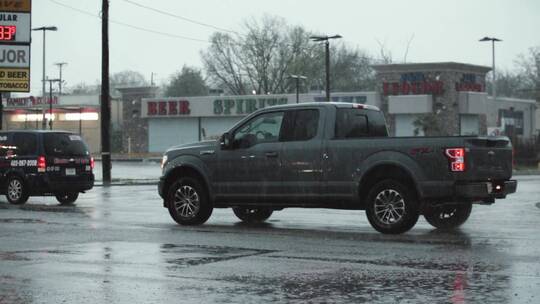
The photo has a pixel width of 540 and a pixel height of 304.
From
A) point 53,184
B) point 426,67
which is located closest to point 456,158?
point 53,184

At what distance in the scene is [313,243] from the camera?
12.5m

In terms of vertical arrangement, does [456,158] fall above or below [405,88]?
below

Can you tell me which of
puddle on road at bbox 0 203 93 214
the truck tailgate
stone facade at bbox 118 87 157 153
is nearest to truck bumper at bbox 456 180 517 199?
the truck tailgate

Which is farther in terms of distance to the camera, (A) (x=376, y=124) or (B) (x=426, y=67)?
(B) (x=426, y=67)

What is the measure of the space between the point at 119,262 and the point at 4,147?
12.2 m

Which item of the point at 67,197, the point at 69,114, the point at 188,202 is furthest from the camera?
the point at 69,114

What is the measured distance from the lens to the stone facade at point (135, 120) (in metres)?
78.5

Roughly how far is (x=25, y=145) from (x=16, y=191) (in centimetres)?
110

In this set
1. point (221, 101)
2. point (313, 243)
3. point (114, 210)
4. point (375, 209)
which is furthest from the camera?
point (221, 101)

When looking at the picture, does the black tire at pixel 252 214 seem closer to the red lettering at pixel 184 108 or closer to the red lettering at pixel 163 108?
the red lettering at pixel 184 108

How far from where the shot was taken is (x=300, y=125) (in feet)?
47.8

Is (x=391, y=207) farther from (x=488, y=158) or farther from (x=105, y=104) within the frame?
(x=105, y=104)

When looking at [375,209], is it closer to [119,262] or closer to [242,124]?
[242,124]

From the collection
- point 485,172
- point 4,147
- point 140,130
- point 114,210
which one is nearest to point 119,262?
point 485,172
